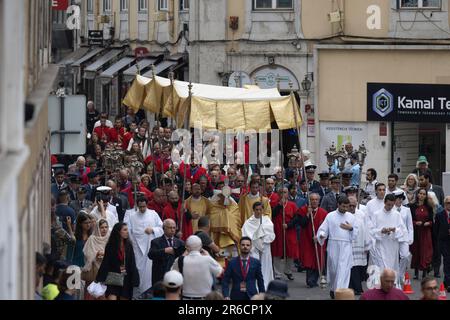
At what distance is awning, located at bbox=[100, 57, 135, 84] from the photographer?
53.7m

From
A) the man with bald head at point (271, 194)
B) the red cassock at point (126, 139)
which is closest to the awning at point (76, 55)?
the red cassock at point (126, 139)

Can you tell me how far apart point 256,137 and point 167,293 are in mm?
19734

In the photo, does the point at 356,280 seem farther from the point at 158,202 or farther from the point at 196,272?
the point at 196,272

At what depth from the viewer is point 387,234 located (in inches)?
1025

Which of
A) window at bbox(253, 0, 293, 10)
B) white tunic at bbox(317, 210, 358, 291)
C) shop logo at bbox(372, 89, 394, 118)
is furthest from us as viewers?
window at bbox(253, 0, 293, 10)

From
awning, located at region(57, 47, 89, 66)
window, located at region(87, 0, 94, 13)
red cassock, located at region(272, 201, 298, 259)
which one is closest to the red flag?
awning, located at region(57, 47, 89, 66)

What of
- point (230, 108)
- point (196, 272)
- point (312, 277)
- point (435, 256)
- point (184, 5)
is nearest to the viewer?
point (196, 272)

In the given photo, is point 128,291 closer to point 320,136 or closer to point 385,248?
point 385,248

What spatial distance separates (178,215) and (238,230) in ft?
2.94

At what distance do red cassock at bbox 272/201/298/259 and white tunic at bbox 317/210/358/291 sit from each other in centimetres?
204

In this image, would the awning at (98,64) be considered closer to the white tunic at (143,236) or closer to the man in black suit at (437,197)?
the man in black suit at (437,197)

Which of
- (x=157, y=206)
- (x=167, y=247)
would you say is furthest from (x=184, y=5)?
(x=167, y=247)

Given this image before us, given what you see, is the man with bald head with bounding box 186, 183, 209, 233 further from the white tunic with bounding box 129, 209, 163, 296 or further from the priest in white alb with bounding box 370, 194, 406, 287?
the priest in white alb with bounding box 370, 194, 406, 287

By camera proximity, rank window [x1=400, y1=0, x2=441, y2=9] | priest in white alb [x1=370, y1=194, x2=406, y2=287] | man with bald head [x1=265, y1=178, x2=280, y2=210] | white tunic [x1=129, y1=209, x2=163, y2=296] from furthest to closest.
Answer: window [x1=400, y1=0, x2=441, y2=9], man with bald head [x1=265, y1=178, x2=280, y2=210], priest in white alb [x1=370, y1=194, x2=406, y2=287], white tunic [x1=129, y1=209, x2=163, y2=296]
